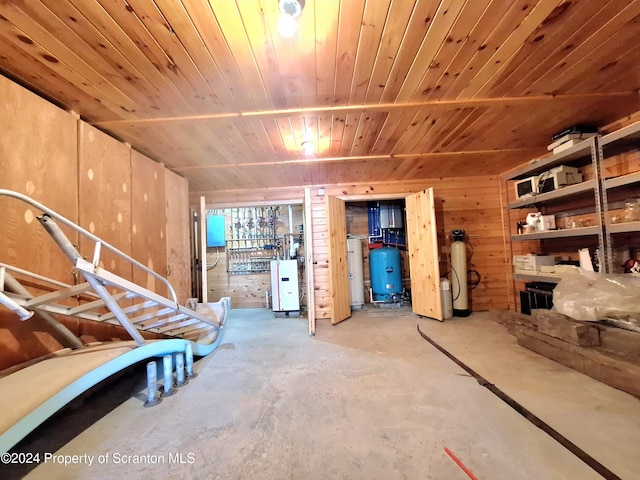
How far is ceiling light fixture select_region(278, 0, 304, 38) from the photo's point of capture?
43.7 inches

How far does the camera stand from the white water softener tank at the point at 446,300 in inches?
152

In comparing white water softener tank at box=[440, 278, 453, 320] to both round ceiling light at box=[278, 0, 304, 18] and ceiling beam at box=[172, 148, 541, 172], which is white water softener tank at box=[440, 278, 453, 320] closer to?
ceiling beam at box=[172, 148, 541, 172]

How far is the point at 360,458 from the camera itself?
1.32 meters

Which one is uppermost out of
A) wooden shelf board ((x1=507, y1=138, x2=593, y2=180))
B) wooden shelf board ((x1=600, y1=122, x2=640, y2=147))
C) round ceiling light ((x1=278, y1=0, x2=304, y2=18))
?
round ceiling light ((x1=278, y1=0, x2=304, y2=18))

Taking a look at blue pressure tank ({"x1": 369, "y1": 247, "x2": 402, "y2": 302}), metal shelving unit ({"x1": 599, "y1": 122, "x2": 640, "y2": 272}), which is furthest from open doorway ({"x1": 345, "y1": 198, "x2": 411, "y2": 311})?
metal shelving unit ({"x1": 599, "y1": 122, "x2": 640, "y2": 272})

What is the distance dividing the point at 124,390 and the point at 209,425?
1.04m

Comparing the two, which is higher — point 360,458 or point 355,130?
point 355,130

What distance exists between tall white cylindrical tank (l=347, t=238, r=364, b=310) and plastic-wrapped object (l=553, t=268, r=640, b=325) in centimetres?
285

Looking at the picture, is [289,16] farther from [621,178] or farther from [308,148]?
[621,178]

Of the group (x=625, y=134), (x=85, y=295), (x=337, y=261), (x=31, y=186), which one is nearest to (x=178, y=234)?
(x=85, y=295)

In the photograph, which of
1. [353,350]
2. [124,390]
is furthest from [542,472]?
[124,390]

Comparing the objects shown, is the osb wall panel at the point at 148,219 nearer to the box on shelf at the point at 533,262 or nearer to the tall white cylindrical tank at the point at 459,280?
the tall white cylindrical tank at the point at 459,280

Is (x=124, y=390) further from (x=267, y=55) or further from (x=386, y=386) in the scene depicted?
(x=267, y=55)

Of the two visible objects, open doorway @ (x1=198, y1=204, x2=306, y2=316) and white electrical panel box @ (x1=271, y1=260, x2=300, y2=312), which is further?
open doorway @ (x1=198, y1=204, x2=306, y2=316)
